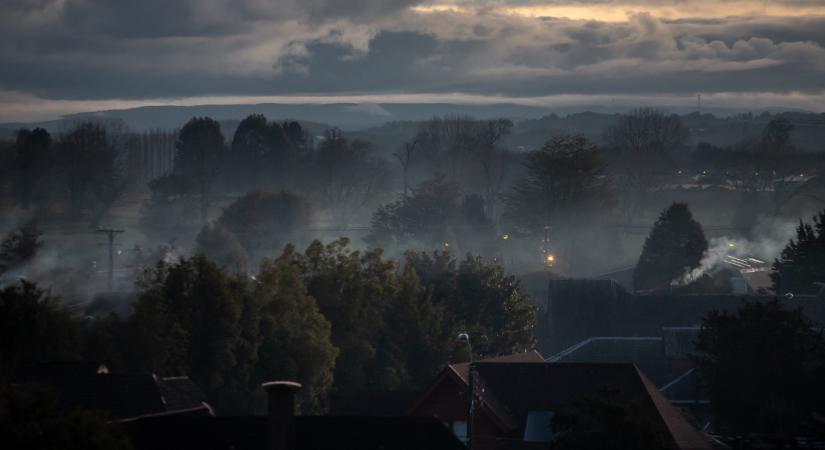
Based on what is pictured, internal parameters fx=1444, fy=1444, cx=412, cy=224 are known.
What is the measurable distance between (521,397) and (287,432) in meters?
14.4

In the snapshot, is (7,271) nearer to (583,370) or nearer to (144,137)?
(583,370)

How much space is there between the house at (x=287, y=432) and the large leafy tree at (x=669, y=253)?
67368mm

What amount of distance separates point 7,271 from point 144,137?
103661 millimetres

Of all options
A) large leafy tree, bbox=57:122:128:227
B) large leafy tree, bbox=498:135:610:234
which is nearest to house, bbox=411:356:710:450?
large leafy tree, bbox=57:122:128:227

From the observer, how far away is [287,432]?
29.9m

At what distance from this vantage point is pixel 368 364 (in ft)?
Answer: 190

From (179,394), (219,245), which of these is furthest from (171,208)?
(179,394)

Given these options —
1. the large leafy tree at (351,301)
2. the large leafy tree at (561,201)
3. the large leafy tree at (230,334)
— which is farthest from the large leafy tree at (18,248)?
the large leafy tree at (561,201)

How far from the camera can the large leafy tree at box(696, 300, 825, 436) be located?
48.5m

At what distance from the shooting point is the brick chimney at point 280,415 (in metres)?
29.8

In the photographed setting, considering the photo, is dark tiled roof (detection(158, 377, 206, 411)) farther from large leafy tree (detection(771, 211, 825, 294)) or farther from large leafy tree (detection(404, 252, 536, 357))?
large leafy tree (detection(771, 211, 825, 294))

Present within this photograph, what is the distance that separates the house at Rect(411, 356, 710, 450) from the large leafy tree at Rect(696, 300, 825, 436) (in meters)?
7.67

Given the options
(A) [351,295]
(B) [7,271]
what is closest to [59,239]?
(B) [7,271]

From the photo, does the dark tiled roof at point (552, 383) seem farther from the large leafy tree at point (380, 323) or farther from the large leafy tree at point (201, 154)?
the large leafy tree at point (201, 154)
